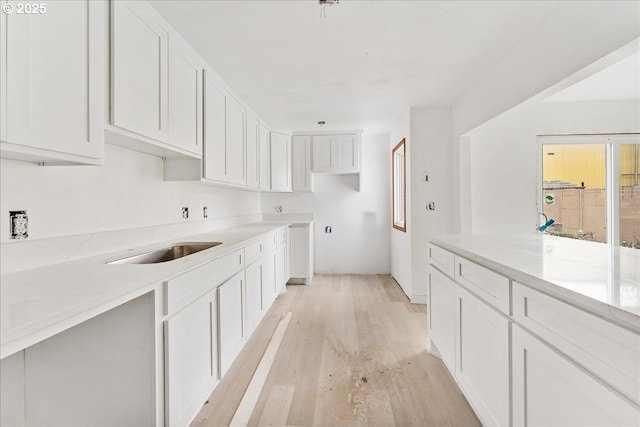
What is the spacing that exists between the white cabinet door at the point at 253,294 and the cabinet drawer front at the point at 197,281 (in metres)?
0.36

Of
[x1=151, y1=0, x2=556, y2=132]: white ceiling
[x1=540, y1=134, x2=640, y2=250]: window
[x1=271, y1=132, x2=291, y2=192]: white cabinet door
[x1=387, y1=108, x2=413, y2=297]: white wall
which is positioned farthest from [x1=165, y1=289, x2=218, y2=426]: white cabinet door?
[x1=540, y1=134, x2=640, y2=250]: window

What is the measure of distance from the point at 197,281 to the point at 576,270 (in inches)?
66.5

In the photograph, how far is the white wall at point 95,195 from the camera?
1349 mm

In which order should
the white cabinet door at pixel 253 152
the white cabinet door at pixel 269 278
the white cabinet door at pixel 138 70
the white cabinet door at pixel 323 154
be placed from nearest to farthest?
the white cabinet door at pixel 138 70
the white cabinet door at pixel 269 278
the white cabinet door at pixel 253 152
the white cabinet door at pixel 323 154

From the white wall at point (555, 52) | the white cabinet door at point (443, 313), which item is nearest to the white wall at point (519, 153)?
the white wall at point (555, 52)

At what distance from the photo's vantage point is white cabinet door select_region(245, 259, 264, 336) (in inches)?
101

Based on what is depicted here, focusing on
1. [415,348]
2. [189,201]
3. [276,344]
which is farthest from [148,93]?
[415,348]

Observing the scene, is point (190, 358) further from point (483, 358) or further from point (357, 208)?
point (357, 208)

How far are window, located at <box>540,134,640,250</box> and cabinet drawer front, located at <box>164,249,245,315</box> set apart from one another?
382 cm

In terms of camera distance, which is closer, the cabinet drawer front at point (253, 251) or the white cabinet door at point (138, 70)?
the white cabinet door at point (138, 70)

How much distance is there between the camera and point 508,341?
1266mm

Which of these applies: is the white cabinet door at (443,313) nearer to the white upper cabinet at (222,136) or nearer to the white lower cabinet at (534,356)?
the white lower cabinet at (534,356)

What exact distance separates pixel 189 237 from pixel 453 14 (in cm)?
256

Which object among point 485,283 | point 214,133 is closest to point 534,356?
point 485,283
